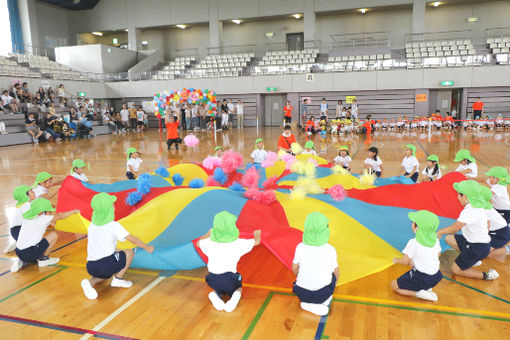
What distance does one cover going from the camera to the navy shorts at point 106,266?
317 centimetres

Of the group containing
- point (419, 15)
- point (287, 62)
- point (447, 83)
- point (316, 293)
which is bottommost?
point (316, 293)

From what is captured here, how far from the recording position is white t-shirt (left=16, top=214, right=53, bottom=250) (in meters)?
3.65

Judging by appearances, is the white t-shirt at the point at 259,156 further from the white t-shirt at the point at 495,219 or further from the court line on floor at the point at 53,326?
the court line on floor at the point at 53,326

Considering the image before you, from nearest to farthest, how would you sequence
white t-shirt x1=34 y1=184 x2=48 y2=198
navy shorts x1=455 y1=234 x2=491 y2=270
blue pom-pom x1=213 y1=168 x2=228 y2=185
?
1. navy shorts x1=455 y1=234 x2=491 y2=270
2. white t-shirt x1=34 y1=184 x2=48 y2=198
3. blue pom-pom x1=213 y1=168 x2=228 y2=185

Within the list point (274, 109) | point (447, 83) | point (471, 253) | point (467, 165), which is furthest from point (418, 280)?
point (274, 109)

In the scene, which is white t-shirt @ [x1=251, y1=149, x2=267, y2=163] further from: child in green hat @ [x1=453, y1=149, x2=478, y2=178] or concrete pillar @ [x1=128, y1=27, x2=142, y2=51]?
concrete pillar @ [x1=128, y1=27, x2=142, y2=51]

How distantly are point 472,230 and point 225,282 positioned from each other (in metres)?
2.19

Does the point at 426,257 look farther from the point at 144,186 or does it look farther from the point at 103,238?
the point at 144,186

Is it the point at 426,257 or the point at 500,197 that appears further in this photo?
the point at 500,197

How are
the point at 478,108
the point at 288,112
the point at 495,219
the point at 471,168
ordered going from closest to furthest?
the point at 495,219 < the point at 471,168 < the point at 478,108 < the point at 288,112

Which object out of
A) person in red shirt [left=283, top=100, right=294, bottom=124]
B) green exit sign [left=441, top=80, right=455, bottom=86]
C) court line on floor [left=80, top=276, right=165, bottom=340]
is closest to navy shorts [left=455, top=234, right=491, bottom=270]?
court line on floor [left=80, top=276, right=165, bottom=340]

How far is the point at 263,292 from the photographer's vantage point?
315cm

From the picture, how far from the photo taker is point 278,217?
4.02 m

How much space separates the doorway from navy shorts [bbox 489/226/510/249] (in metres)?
18.4
